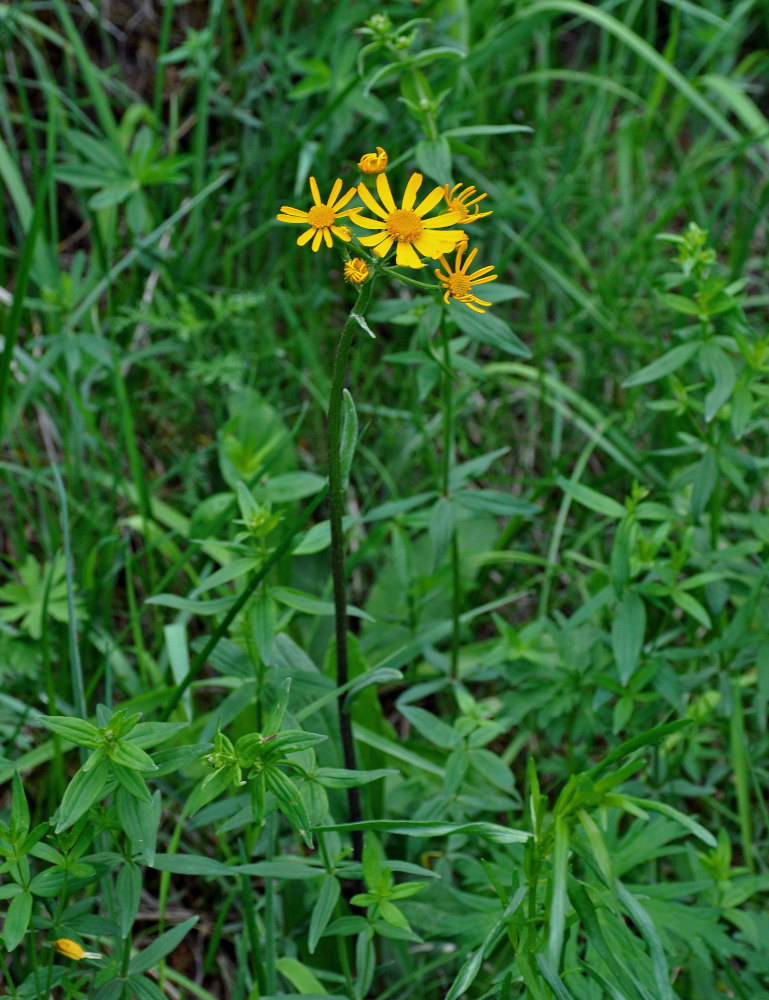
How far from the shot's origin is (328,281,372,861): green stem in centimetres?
118

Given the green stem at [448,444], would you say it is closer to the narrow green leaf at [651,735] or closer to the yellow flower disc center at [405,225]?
the yellow flower disc center at [405,225]

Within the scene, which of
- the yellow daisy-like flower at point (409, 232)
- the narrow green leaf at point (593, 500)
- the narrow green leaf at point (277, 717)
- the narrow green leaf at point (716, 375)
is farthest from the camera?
the narrow green leaf at point (593, 500)

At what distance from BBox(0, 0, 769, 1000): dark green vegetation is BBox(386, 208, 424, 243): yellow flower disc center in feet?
1.07

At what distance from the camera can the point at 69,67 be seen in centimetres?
279

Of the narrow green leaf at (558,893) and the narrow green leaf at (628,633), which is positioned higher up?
the narrow green leaf at (558,893)

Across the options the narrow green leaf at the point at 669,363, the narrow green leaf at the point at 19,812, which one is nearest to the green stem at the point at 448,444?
the narrow green leaf at the point at 669,363

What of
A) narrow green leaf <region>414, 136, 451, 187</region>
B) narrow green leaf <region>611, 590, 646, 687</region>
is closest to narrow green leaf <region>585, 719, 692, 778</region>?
narrow green leaf <region>611, 590, 646, 687</region>

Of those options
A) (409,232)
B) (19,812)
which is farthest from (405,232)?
(19,812)

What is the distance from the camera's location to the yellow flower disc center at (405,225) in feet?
3.71

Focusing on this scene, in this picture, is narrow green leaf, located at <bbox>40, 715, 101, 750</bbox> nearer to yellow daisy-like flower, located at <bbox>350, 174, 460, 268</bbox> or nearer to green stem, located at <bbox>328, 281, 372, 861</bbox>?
green stem, located at <bbox>328, 281, 372, 861</bbox>

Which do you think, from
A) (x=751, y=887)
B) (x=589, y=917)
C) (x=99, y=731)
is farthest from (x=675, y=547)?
(x=99, y=731)

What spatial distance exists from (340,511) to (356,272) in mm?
367

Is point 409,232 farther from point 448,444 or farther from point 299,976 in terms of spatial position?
point 299,976

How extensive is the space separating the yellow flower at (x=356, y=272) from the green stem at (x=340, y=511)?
Result: 12mm
